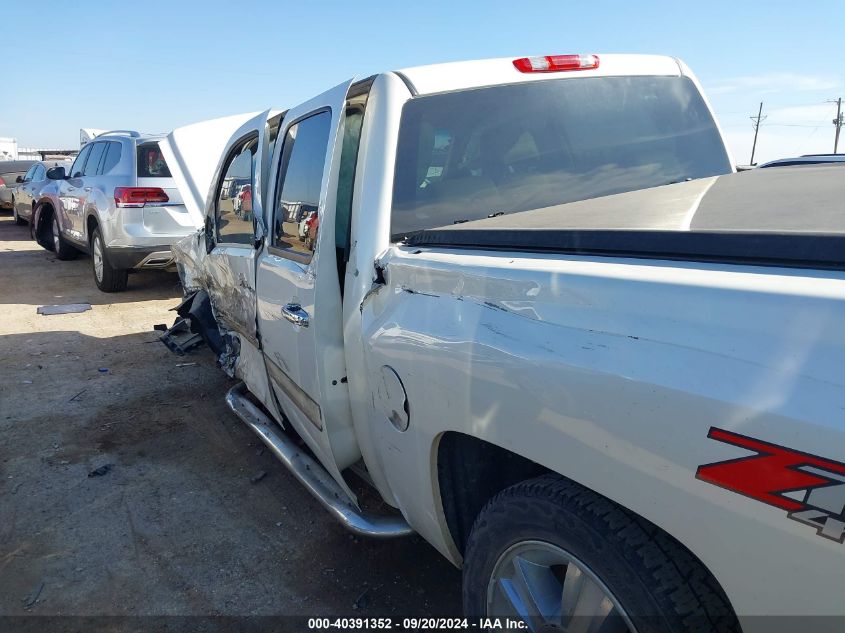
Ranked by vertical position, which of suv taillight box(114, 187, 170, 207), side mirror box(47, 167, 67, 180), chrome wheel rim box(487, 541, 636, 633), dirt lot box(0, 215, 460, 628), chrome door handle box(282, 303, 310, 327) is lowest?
dirt lot box(0, 215, 460, 628)

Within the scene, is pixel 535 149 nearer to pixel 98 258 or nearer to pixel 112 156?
pixel 112 156

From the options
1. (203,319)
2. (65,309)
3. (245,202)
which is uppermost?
(245,202)

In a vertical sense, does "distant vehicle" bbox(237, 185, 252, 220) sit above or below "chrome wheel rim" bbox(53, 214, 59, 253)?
above

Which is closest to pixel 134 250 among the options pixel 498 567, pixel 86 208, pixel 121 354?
pixel 86 208

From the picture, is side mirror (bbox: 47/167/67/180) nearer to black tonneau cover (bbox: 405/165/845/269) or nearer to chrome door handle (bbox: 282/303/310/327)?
chrome door handle (bbox: 282/303/310/327)

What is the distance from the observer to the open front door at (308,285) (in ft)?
8.20

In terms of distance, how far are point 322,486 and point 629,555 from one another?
1641 mm

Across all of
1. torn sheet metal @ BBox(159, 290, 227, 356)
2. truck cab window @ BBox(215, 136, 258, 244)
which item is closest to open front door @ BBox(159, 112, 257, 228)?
torn sheet metal @ BBox(159, 290, 227, 356)

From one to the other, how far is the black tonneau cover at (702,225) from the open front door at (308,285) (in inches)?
19.4

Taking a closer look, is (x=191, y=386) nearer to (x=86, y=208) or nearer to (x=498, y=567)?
(x=498, y=567)

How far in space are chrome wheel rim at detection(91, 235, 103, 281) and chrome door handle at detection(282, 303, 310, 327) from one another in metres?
6.66

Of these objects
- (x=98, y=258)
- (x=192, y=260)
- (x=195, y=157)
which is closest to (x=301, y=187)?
(x=192, y=260)

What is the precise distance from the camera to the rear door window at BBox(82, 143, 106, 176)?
28.2ft

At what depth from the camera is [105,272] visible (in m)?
8.33
